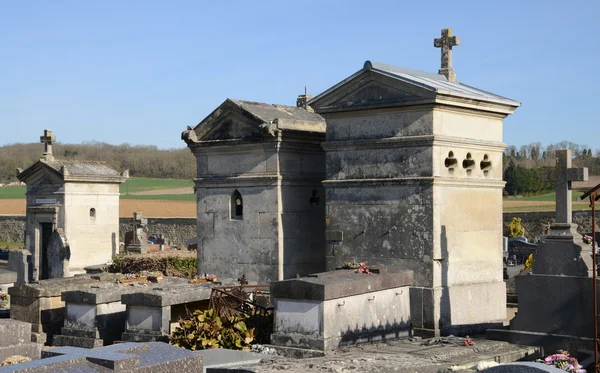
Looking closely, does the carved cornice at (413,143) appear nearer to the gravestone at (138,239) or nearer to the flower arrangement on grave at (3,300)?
the flower arrangement on grave at (3,300)

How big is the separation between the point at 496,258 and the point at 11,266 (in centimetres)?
1409

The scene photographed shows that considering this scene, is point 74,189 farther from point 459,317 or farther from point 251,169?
point 459,317

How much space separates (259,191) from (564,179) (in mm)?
5195

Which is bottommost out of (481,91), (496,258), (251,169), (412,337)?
(412,337)

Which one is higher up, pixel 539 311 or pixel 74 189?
pixel 74 189

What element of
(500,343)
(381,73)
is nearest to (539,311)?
(500,343)

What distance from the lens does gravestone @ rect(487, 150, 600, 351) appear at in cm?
1011

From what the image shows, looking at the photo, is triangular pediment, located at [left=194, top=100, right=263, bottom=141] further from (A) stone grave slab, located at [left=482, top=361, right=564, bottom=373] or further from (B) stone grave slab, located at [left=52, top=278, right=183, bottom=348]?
(A) stone grave slab, located at [left=482, top=361, right=564, bottom=373]

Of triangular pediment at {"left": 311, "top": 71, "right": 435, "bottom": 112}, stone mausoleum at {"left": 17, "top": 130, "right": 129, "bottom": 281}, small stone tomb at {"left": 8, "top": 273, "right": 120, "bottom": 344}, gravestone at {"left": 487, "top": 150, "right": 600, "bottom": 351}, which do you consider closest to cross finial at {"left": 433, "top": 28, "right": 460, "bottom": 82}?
triangular pediment at {"left": 311, "top": 71, "right": 435, "bottom": 112}

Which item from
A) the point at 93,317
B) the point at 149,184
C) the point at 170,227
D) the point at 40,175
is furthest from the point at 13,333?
the point at 149,184

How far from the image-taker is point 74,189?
21.8 meters

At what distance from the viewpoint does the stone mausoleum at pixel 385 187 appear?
11609 mm

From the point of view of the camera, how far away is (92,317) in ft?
41.1

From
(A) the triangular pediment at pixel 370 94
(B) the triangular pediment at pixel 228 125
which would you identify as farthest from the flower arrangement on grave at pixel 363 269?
(B) the triangular pediment at pixel 228 125
